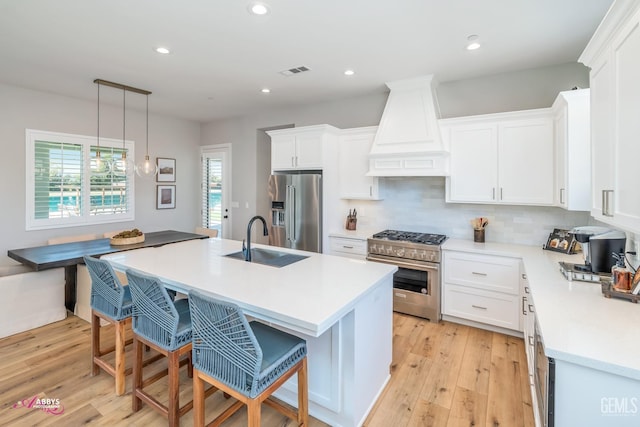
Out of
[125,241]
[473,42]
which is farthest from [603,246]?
[125,241]

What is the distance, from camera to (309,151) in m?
4.28

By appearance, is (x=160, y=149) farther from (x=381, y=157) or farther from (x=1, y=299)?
(x=381, y=157)

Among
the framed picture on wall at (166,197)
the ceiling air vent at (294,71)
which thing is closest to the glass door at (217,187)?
the framed picture on wall at (166,197)

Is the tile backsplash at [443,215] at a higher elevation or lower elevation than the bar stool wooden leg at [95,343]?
higher

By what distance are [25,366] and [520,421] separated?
3.80 meters

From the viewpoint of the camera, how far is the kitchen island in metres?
1.61

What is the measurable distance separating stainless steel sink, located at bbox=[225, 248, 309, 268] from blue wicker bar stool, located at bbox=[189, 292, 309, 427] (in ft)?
2.59

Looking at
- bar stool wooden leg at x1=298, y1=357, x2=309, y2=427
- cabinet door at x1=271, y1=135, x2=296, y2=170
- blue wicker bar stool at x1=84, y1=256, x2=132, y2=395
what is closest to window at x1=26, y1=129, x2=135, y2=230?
A: cabinet door at x1=271, y1=135, x2=296, y2=170

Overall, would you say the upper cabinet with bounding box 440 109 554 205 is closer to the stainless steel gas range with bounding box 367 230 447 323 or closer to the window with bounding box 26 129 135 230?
the stainless steel gas range with bounding box 367 230 447 323

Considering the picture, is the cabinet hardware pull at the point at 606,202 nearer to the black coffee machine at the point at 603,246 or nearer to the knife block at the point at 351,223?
the black coffee machine at the point at 603,246

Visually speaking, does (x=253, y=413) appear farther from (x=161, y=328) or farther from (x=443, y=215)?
(x=443, y=215)

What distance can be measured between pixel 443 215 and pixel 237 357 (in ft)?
10.5

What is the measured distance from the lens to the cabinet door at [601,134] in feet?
5.34

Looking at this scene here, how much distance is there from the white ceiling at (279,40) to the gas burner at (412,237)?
73.8 inches
